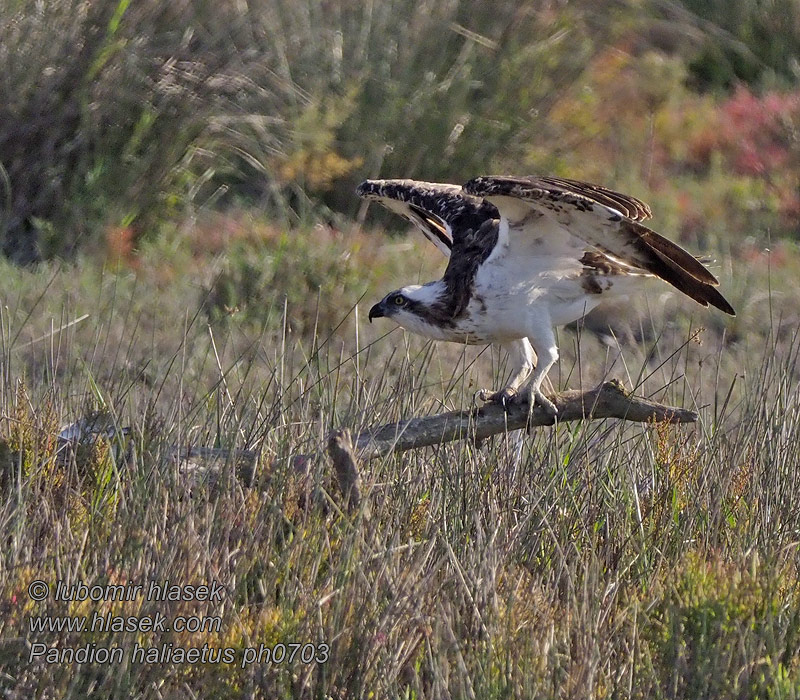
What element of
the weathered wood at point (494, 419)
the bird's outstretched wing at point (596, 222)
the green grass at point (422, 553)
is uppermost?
the bird's outstretched wing at point (596, 222)

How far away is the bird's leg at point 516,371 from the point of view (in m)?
4.85

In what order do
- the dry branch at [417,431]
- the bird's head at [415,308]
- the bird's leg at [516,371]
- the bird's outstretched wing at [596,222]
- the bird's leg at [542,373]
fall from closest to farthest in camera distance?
1. the dry branch at [417,431]
2. the bird's leg at [542,373]
3. the bird's outstretched wing at [596,222]
4. the bird's leg at [516,371]
5. the bird's head at [415,308]

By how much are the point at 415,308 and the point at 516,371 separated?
49cm

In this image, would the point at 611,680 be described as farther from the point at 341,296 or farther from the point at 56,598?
the point at 341,296

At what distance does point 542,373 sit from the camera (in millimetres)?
4898

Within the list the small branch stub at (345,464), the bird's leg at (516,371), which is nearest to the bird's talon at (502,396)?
the bird's leg at (516,371)

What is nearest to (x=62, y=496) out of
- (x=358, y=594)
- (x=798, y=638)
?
(x=358, y=594)

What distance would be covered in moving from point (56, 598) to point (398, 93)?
7.91 metres

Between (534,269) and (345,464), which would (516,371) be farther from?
(345,464)

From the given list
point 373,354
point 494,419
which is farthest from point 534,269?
point 373,354

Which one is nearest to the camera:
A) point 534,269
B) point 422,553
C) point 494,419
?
point 422,553

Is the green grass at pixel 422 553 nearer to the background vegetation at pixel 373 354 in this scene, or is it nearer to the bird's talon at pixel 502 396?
the background vegetation at pixel 373 354

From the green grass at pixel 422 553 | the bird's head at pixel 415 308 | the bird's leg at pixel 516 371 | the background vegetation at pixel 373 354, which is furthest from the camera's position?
the bird's head at pixel 415 308

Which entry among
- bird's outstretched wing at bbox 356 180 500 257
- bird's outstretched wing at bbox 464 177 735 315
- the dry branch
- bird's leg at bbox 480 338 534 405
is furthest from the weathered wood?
bird's outstretched wing at bbox 356 180 500 257
